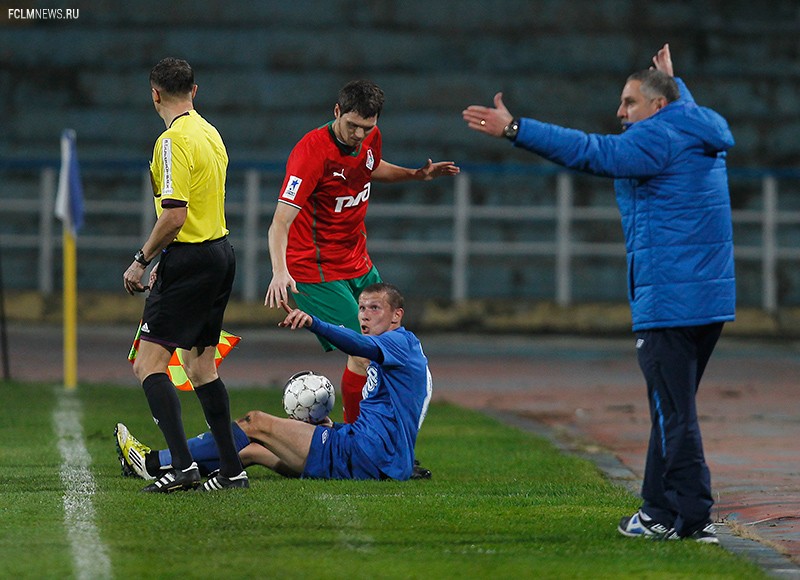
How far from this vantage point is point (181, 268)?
787 centimetres

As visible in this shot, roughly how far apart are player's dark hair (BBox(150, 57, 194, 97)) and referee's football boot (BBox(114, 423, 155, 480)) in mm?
1865

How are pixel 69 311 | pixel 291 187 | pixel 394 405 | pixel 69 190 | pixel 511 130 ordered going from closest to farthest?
pixel 511 130
pixel 394 405
pixel 291 187
pixel 69 190
pixel 69 311

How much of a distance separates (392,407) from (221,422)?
924 mm

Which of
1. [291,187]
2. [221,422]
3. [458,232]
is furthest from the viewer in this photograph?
[458,232]

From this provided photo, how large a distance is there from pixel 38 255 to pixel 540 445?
1250 centimetres

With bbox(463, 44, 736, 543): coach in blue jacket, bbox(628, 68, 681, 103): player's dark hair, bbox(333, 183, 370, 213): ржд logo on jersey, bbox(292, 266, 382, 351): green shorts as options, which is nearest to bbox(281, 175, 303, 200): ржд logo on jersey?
bbox(333, 183, 370, 213): ржд logo on jersey

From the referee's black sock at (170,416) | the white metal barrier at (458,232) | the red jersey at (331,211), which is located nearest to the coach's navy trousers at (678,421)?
the referee's black sock at (170,416)

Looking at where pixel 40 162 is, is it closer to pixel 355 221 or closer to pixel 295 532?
pixel 355 221

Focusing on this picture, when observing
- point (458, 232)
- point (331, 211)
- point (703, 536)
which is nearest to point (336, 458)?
point (331, 211)

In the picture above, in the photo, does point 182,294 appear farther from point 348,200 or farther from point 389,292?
point 348,200

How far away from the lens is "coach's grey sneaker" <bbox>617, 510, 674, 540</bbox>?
682cm

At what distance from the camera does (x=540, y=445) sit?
10812mm

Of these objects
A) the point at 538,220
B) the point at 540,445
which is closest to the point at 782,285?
the point at 538,220

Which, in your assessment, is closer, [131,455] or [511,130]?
[511,130]
